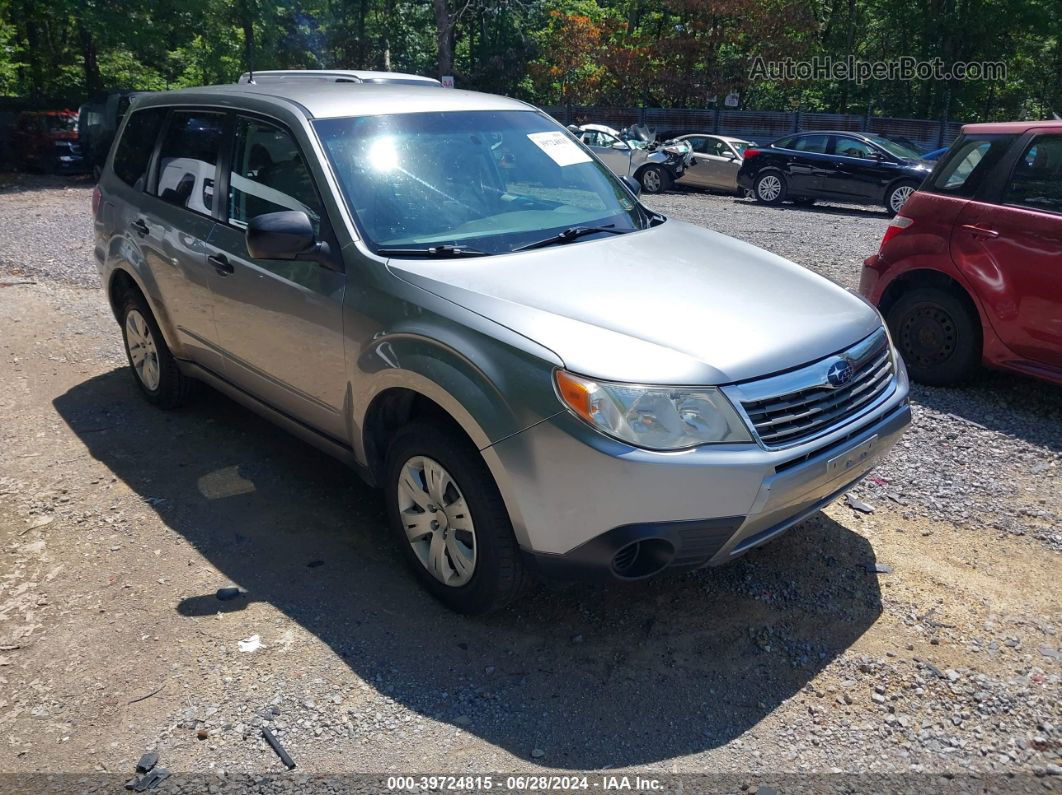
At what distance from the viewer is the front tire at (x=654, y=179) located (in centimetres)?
2119

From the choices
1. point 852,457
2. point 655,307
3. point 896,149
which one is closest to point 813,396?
point 852,457

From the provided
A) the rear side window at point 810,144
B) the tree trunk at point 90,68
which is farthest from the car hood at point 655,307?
the tree trunk at point 90,68

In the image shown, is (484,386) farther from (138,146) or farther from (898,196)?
(898,196)

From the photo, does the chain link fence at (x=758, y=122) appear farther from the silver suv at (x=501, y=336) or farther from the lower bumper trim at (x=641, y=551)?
the lower bumper trim at (x=641, y=551)

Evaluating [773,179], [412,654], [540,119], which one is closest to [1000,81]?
[773,179]

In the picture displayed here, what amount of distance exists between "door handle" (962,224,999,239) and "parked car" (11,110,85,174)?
20.2 m

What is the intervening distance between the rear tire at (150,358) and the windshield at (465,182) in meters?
2.13

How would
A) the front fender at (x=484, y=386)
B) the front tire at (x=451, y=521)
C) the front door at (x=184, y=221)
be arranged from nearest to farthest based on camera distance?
the front fender at (x=484, y=386)
the front tire at (x=451, y=521)
the front door at (x=184, y=221)

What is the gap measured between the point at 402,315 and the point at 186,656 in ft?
4.87

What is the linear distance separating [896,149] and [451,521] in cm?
1655

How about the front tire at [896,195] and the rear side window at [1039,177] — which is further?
the front tire at [896,195]

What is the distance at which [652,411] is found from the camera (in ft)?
9.34

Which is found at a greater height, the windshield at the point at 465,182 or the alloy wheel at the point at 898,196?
the windshield at the point at 465,182

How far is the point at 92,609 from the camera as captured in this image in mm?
3582
